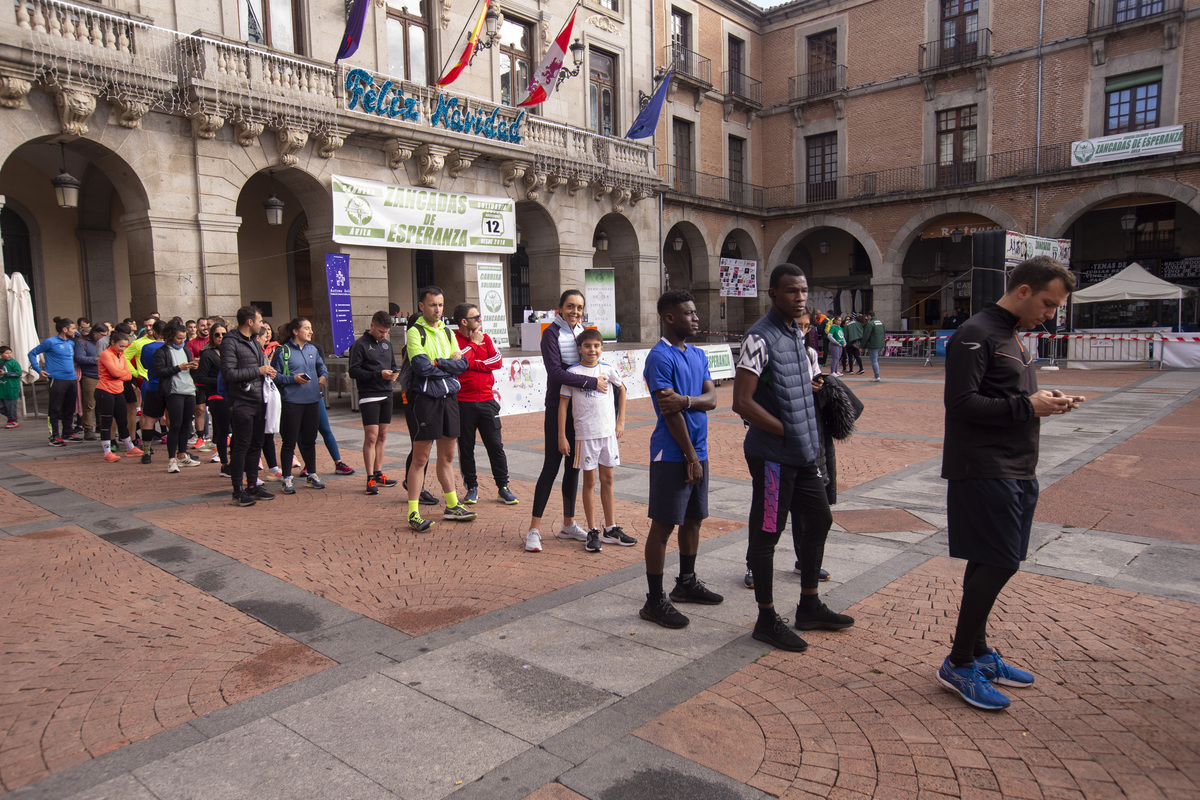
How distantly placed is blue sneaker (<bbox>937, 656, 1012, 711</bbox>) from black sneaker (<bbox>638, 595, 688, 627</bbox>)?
4.17 feet

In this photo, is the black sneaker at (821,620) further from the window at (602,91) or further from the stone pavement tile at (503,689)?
the window at (602,91)

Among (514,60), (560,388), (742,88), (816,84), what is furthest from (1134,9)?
(560,388)

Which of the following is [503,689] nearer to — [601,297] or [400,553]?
[400,553]

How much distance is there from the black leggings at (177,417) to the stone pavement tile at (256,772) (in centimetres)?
700

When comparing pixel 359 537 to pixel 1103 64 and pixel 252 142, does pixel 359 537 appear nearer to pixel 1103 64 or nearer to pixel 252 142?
pixel 252 142

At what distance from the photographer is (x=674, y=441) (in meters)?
4.07

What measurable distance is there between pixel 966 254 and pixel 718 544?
2890 cm

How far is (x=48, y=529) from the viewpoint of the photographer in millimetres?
6293

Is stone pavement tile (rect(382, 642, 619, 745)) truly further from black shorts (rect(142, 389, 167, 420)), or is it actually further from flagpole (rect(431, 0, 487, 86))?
flagpole (rect(431, 0, 487, 86))

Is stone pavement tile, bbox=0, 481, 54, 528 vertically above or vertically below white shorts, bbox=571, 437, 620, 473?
below

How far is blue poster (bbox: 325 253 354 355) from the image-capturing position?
591 inches

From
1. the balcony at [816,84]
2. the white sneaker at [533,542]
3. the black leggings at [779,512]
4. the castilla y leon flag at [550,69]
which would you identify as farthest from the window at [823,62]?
the black leggings at [779,512]

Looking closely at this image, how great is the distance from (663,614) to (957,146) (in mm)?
28490

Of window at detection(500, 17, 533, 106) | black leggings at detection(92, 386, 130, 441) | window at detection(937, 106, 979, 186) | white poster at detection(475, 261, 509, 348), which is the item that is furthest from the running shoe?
window at detection(937, 106, 979, 186)
